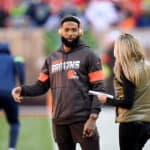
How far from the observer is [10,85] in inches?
423

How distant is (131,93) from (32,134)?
20.3 ft

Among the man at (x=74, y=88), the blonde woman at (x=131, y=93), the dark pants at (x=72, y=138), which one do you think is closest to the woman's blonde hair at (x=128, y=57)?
the blonde woman at (x=131, y=93)

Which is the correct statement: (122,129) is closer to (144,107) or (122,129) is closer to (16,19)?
(144,107)

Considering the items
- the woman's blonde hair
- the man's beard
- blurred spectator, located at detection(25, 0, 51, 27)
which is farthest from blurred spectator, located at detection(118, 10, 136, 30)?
the woman's blonde hair

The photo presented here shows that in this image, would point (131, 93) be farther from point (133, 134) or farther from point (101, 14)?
point (101, 14)

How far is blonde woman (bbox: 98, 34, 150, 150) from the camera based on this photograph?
711 cm

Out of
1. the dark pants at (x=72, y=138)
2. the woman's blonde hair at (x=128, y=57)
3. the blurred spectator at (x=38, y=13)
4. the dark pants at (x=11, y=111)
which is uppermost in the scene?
the woman's blonde hair at (x=128, y=57)

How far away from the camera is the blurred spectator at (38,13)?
62.2 ft

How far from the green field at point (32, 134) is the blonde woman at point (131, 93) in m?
4.10

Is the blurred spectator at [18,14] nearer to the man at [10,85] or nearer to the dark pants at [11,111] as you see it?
the man at [10,85]

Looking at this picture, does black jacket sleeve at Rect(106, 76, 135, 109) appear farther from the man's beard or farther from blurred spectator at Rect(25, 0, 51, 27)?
blurred spectator at Rect(25, 0, 51, 27)

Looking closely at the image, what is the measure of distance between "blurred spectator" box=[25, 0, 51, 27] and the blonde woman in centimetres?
1174

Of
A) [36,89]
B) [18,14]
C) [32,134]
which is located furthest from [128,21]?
[36,89]

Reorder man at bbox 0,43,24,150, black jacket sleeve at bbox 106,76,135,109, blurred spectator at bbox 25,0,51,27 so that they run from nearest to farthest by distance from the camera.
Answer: black jacket sleeve at bbox 106,76,135,109 < man at bbox 0,43,24,150 < blurred spectator at bbox 25,0,51,27
